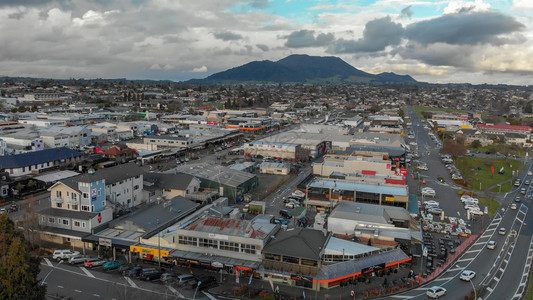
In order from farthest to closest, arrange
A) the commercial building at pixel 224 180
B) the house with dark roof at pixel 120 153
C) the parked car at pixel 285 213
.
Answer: the house with dark roof at pixel 120 153 → the commercial building at pixel 224 180 → the parked car at pixel 285 213

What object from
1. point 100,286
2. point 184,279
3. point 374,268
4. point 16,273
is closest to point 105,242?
point 100,286

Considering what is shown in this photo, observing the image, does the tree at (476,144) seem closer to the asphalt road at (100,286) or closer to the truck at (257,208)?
the truck at (257,208)

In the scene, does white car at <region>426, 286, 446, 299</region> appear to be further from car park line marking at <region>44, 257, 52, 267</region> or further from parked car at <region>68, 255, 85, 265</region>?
car park line marking at <region>44, 257, 52, 267</region>

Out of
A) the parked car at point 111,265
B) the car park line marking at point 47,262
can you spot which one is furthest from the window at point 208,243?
the car park line marking at point 47,262

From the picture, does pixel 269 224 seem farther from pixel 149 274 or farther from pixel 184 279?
pixel 149 274

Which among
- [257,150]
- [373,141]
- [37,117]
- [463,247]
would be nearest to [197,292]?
[463,247]

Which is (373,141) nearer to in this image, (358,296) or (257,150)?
(257,150)

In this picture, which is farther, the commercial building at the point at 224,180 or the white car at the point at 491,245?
the commercial building at the point at 224,180
